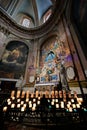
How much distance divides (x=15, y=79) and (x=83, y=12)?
29.9 feet

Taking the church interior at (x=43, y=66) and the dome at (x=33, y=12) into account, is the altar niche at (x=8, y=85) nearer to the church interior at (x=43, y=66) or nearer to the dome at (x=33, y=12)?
the church interior at (x=43, y=66)

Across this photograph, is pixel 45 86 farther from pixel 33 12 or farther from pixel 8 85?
pixel 33 12

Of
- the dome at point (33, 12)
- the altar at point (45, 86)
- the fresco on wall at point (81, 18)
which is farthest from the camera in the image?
the dome at point (33, 12)

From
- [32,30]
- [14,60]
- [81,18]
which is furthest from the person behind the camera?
[32,30]

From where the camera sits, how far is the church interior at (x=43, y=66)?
3197mm

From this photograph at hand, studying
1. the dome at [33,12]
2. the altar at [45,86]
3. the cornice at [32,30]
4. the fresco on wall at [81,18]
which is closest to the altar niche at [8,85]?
the altar at [45,86]

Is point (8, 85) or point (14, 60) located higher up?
point (14, 60)

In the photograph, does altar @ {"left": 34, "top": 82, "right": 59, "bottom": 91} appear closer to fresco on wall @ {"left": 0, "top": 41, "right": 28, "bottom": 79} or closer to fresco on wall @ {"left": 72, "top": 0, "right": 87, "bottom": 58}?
fresco on wall @ {"left": 0, "top": 41, "right": 28, "bottom": 79}

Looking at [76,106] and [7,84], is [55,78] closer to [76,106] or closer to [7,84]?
[76,106]

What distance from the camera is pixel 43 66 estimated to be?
9500 millimetres

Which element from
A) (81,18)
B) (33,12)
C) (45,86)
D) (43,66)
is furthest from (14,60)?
(33,12)

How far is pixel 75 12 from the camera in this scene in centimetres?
795

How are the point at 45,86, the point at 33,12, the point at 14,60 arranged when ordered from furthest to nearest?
1. the point at 33,12
2. the point at 14,60
3. the point at 45,86

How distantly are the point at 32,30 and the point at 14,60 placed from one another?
18.5 feet
